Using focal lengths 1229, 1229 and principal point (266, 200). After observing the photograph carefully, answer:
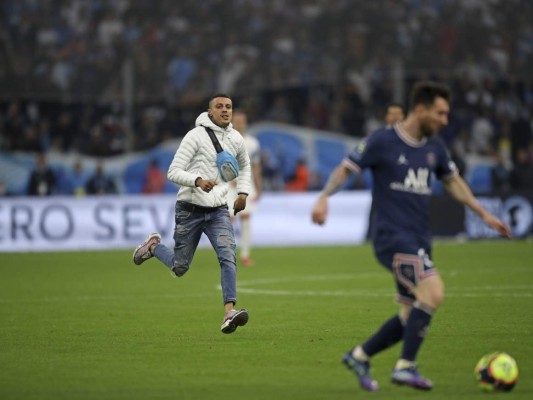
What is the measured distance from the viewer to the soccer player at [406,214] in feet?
28.0

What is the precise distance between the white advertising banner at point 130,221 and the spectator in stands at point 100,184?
728 mm

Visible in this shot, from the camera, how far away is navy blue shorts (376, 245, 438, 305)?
28.1 ft

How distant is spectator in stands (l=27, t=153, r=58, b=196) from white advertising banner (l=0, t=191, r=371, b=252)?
32cm

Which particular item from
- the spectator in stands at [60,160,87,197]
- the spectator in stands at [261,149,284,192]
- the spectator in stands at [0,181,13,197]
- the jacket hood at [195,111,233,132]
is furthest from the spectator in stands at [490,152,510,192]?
the jacket hood at [195,111,233,132]

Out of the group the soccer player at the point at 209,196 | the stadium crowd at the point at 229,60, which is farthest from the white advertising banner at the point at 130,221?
the soccer player at the point at 209,196

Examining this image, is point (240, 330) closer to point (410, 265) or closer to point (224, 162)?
point (224, 162)

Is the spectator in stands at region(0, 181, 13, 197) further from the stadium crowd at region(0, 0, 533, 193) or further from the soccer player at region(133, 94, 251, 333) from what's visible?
the soccer player at region(133, 94, 251, 333)

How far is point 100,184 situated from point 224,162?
1573 cm

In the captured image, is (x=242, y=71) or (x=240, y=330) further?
(x=242, y=71)

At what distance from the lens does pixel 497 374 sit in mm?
8508

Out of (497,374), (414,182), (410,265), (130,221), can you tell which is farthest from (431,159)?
(130,221)

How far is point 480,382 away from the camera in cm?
862

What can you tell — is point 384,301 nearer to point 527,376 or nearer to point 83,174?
point 527,376

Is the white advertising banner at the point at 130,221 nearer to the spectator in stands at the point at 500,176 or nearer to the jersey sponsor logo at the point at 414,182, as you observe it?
the spectator in stands at the point at 500,176
